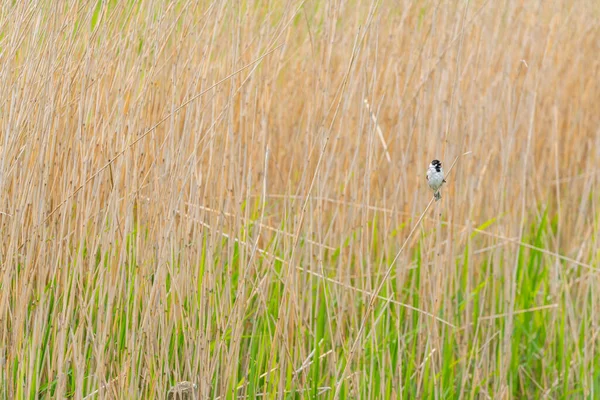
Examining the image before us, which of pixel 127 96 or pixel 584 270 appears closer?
pixel 127 96

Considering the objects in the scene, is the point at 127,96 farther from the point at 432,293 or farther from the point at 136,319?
the point at 432,293

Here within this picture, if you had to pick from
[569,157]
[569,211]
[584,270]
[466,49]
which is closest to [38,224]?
[466,49]

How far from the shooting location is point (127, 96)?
6.26 feet

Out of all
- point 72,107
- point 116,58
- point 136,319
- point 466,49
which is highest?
point 466,49

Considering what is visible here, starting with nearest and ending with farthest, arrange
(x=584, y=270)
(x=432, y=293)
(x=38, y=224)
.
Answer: (x=38, y=224) < (x=432, y=293) < (x=584, y=270)

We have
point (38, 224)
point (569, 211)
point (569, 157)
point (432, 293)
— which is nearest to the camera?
point (38, 224)

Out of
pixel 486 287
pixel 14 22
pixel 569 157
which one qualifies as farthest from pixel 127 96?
pixel 569 157

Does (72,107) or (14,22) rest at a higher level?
(14,22)

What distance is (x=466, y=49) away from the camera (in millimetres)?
2777

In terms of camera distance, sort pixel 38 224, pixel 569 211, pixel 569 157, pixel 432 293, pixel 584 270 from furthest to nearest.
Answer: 1. pixel 569 157
2. pixel 569 211
3. pixel 584 270
4. pixel 432 293
5. pixel 38 224

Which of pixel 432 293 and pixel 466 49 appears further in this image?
pixel 466 49

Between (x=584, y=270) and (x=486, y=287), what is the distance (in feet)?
1.59

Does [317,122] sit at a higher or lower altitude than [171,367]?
higher

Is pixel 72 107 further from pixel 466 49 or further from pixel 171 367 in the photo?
pixel 466 49
